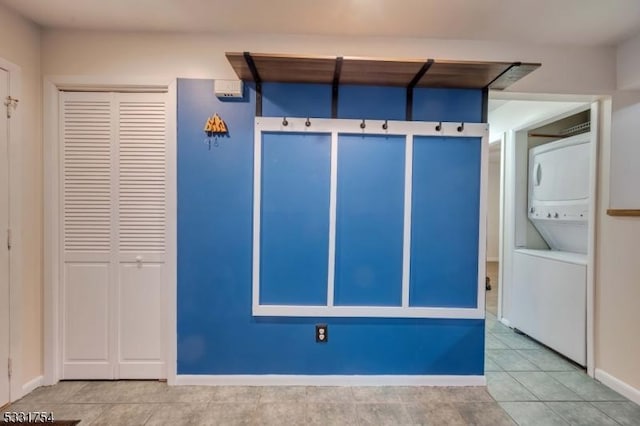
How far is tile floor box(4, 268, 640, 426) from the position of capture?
192 cm

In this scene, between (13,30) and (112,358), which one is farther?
(112,358)

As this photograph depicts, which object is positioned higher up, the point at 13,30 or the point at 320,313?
the point at 13,30

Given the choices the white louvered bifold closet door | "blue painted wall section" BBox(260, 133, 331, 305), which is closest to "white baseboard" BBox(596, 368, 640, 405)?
"blue painted wall section" BBox(260, 133, 331, 305)

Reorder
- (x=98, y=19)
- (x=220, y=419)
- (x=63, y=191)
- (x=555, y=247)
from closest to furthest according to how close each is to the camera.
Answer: (x=220, y=419)
(x=98, y=19)
(x=63, y=191)
(x=555, y=247)

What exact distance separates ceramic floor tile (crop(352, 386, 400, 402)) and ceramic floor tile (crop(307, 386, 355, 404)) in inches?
1.9

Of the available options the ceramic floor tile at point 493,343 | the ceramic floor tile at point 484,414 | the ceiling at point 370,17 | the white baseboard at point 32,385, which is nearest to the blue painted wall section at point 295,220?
the ceiling at point 370,17

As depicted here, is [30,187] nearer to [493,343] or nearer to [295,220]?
→ [295,220]

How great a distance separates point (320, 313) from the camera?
2.28 metres

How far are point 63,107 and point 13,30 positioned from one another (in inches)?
19.0

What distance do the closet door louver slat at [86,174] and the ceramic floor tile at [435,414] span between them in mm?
2322

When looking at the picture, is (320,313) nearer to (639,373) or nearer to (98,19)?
(639,373)

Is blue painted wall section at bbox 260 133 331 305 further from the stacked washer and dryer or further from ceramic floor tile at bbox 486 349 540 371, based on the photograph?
the stacked washer and dryer

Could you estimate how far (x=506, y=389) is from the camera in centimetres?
228

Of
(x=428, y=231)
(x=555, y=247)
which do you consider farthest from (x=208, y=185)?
(x=555, y=247)
